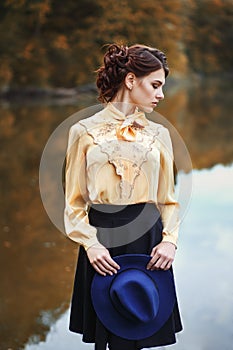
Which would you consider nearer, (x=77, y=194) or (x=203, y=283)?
(x=77, y=194)

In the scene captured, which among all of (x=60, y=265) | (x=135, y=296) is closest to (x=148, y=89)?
(x=135, y=296)

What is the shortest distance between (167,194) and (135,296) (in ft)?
1.14

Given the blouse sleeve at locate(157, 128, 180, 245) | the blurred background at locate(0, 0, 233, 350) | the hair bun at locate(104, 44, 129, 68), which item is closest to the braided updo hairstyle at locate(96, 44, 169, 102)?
the hair bun at locate(104, 44, 129, 68)

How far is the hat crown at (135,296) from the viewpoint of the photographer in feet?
7.47

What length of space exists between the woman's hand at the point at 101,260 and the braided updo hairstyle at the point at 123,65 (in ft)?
1.63

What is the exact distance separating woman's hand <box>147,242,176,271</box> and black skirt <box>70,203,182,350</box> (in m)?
0.06

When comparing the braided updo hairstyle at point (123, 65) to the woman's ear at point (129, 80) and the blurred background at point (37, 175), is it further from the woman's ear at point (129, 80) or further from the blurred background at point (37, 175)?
the blurred background at point (37, 175)

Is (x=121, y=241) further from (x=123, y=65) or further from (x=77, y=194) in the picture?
(x=123, y=65)

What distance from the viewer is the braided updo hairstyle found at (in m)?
2.29

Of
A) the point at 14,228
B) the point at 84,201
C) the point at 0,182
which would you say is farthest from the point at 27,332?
the point at 0,182

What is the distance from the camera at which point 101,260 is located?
229 cm

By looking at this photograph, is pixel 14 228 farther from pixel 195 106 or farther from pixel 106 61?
pixel 195 106

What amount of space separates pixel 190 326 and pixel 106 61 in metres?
2.03

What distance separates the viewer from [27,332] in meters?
3.90
